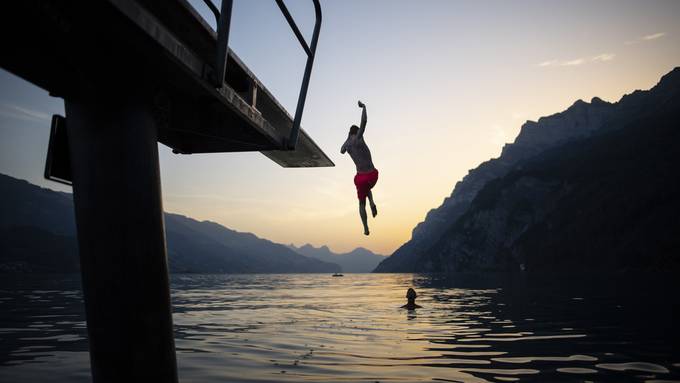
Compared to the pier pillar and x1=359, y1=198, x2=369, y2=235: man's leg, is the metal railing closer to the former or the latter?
the pier pillar

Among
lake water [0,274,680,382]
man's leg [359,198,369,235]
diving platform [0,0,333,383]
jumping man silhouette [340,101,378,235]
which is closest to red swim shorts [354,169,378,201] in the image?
jumping man silhouette [340,101,378,235]

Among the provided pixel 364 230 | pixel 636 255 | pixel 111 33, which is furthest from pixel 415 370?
pixel 636 255

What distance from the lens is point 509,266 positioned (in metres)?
174

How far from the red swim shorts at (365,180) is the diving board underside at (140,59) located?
3.68 metres

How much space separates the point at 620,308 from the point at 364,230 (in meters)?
23.7

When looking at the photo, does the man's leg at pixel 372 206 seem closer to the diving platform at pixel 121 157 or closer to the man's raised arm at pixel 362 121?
the man's raised arm at pixel 362 121

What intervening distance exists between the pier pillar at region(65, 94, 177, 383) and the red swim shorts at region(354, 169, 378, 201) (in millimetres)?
5444

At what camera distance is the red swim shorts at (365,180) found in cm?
870

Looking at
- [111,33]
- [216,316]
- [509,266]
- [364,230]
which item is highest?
[111,33]

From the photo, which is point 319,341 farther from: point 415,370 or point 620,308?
point 620,308

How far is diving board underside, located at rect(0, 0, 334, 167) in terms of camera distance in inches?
104

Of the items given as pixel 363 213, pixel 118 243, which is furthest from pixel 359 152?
pixel 118 243

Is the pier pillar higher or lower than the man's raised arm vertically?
lower

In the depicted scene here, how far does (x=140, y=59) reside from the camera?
3314 millimetres
